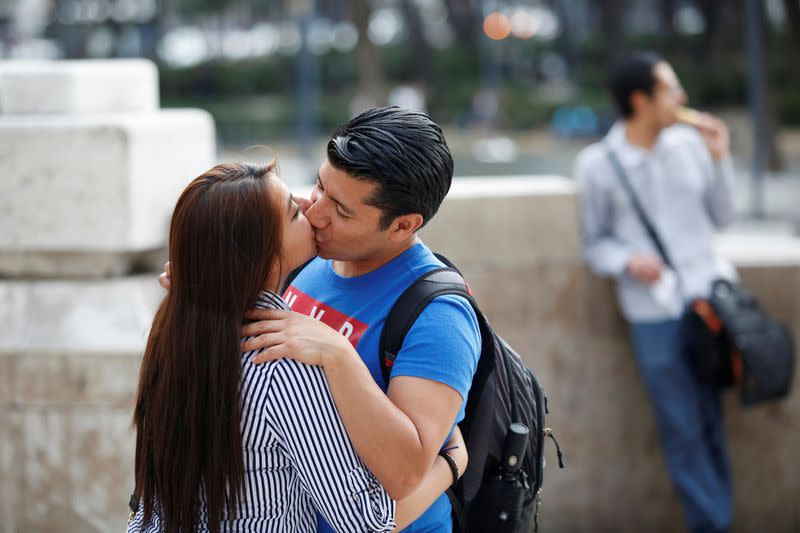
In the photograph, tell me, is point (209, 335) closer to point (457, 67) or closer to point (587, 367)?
point (587, 367)

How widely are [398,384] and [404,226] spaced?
347 mm

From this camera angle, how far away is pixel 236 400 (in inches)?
76.3

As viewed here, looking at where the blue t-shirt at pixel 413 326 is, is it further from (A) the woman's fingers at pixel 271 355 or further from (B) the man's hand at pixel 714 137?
(B) the man's hand at pixel 714 137

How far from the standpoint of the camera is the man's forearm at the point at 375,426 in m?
1.94

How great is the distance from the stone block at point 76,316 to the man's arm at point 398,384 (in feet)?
6.58

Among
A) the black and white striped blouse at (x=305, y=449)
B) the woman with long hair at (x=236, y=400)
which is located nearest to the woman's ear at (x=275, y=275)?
the woman with long hair at (x=236, y=400)

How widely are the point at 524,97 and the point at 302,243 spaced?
1333 inches

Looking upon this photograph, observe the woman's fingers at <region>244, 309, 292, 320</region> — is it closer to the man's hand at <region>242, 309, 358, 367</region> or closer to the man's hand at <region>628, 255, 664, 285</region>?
the man's hand at <region>242, 309, 358, 367</region>

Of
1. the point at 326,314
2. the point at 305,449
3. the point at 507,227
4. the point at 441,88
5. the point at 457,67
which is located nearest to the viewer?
the point at 305,449

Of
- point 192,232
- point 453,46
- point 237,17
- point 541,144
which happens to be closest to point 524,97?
point 541,144

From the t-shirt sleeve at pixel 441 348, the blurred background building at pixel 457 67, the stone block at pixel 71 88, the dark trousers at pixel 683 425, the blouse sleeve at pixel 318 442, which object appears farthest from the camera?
the blurred background building at pixel 457 67

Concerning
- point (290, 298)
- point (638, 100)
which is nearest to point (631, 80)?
point (638, 100)

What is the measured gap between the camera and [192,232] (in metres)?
1.98

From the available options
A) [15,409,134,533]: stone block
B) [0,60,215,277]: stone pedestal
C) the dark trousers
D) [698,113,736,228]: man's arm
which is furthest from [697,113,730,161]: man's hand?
[15,409,134,533]: stone block
